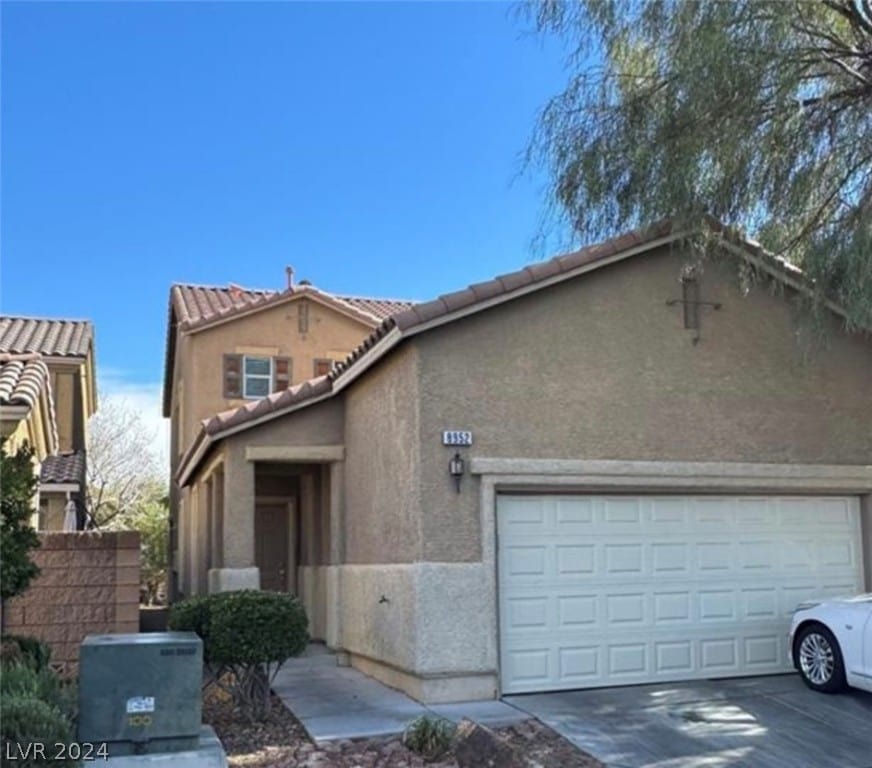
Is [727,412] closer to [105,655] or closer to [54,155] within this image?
[105,655]

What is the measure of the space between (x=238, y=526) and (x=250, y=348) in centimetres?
1103

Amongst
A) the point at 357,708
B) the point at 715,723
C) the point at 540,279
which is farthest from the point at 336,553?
the point at 715,723

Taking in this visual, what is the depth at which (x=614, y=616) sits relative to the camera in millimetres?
11633

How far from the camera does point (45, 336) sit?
22.6m

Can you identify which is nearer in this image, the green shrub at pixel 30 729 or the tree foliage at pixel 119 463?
the green shrub at pixel 30 729

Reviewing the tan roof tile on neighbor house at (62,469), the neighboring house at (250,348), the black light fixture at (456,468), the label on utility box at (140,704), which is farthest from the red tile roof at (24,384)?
the neighboring house at (250,348)

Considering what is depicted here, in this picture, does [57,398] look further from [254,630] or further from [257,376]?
[254,630]

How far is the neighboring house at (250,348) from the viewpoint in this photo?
23.5m

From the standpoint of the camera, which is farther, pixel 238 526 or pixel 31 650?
pixel 238 526

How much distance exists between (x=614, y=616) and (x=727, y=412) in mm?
3037

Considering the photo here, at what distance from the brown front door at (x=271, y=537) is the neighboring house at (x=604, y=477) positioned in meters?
4.08

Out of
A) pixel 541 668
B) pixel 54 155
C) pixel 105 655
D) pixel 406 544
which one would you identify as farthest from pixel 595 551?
pixel 54 155

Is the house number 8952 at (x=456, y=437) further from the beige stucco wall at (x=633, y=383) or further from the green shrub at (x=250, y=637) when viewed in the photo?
the green shrub at (x=250, y=637)

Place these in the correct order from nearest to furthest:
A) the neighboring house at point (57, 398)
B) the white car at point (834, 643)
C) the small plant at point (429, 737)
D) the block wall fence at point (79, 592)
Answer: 1. the small plant at point (429, 737)
2. the white car at point (834, 643)
3. the block wall fence at point (79, 592)
4. the neighboring house at point (57, 398)
